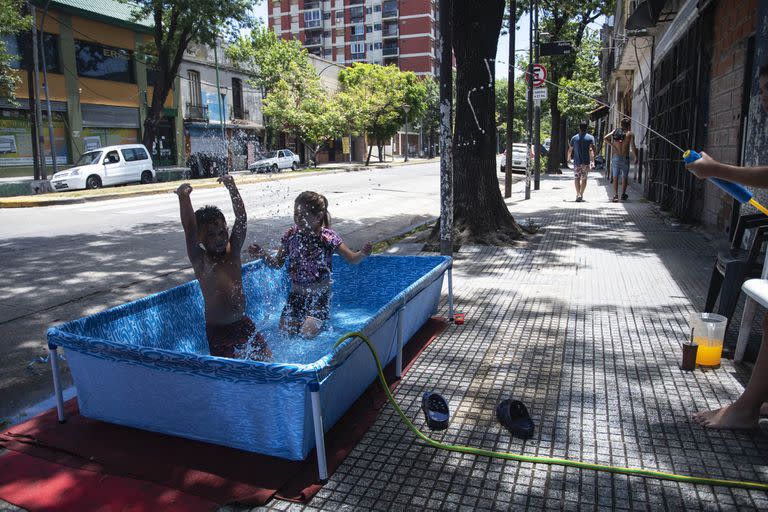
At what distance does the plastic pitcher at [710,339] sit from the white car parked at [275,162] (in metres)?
32.1

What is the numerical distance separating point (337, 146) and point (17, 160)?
1381 inches

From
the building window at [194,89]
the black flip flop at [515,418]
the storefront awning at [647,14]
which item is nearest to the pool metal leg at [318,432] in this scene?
the black flip flop at [515,418]

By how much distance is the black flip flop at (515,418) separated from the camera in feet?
9.61

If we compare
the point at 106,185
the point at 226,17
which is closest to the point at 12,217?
the point at 106,185

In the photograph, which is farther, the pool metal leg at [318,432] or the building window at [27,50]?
the building window at [27,50]

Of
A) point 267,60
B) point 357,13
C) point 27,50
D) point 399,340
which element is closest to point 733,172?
point 399,340

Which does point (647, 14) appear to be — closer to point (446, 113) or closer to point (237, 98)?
point (446, 113)

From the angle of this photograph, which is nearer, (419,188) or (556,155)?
(419,188)

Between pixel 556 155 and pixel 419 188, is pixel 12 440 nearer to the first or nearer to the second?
pixel 419 188

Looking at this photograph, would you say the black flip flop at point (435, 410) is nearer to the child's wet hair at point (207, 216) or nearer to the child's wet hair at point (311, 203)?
the child's wet hair at point (311, 203)

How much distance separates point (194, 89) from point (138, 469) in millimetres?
37234

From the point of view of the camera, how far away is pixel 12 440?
298 centimetres

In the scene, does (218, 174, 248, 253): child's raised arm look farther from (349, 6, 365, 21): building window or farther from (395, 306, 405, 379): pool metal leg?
(349, 6, 365, 21): building window

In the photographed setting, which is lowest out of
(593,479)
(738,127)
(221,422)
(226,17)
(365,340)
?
(593,479)
